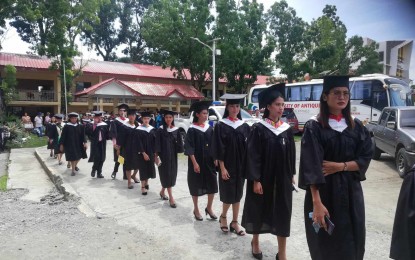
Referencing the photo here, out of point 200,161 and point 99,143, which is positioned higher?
point 200,161

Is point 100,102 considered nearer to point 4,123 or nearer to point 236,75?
point 4,123

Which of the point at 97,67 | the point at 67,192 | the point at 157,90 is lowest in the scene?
the point at 67,192

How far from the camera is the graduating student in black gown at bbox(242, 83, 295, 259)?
3.76m

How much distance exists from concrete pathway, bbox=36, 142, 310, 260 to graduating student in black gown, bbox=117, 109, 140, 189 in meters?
0.40

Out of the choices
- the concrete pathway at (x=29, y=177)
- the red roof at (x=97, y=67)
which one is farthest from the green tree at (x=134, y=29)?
the concrete pathway at (x=29, y=177)

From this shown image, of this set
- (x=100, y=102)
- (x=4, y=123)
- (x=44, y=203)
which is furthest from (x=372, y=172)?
(x=100, y=102)

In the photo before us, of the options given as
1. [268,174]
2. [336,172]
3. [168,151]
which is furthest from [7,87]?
[336,172]

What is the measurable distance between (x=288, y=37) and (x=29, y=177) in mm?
24436

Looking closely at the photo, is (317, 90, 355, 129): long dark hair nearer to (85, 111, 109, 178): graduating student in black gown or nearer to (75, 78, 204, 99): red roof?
(85, 111, 109, 178): graduating student in black gown

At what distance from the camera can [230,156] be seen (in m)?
4.89

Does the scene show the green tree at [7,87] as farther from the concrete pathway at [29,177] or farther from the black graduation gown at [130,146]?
the black graduation gown at [130,146]

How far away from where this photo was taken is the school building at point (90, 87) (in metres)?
25.8

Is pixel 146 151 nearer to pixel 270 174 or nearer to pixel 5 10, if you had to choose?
pixel 270 174

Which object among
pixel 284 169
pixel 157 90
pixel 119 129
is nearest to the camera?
pixel 284 169
